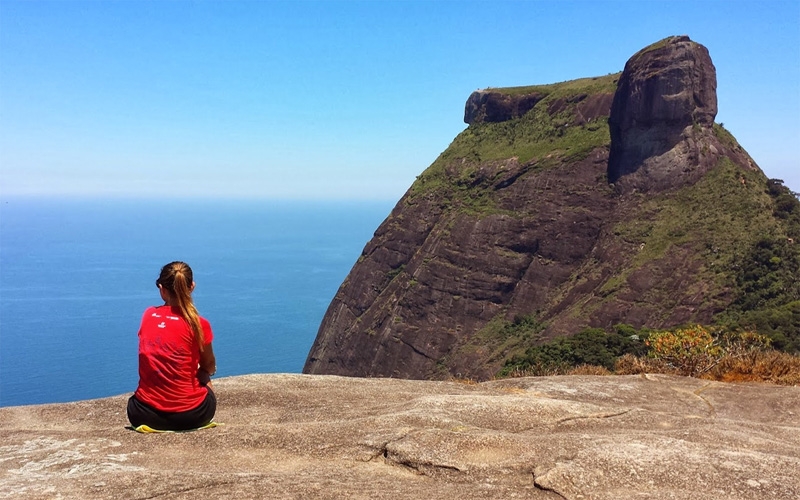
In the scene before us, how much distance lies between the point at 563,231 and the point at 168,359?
8541cm

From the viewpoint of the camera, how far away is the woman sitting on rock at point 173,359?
6.65 m

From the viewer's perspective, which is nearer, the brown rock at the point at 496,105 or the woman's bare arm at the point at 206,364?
the woman's bare arm at the point at 206,364

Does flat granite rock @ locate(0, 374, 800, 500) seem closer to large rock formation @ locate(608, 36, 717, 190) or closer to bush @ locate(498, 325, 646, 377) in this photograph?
bush @ locate(498, 325, 646, 377)

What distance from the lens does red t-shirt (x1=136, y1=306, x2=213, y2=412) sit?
262 inches

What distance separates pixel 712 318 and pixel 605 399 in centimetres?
5757

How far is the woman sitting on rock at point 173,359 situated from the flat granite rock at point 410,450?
239 mm

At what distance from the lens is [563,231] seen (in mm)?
88000

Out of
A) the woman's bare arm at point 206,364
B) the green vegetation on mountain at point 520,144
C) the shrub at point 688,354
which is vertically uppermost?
the green vegetation on mountain at point 520,144

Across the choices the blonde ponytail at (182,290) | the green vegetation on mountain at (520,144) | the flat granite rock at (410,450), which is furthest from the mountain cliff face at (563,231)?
the blonde ponytail at (182,290)

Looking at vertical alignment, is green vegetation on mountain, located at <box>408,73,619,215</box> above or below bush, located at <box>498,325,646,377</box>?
above

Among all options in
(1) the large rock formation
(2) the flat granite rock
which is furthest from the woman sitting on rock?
(1) the large rock formation

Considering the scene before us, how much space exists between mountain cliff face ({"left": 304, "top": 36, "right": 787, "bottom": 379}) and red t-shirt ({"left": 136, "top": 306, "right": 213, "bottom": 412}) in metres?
63.4

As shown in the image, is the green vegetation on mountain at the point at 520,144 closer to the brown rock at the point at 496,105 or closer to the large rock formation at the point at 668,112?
the brown rock at the point at 496,105

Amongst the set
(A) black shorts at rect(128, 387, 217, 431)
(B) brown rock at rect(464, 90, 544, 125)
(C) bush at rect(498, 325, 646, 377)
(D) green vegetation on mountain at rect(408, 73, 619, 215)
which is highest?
(B) brown rock at rect(464, 90, 544, 125)
